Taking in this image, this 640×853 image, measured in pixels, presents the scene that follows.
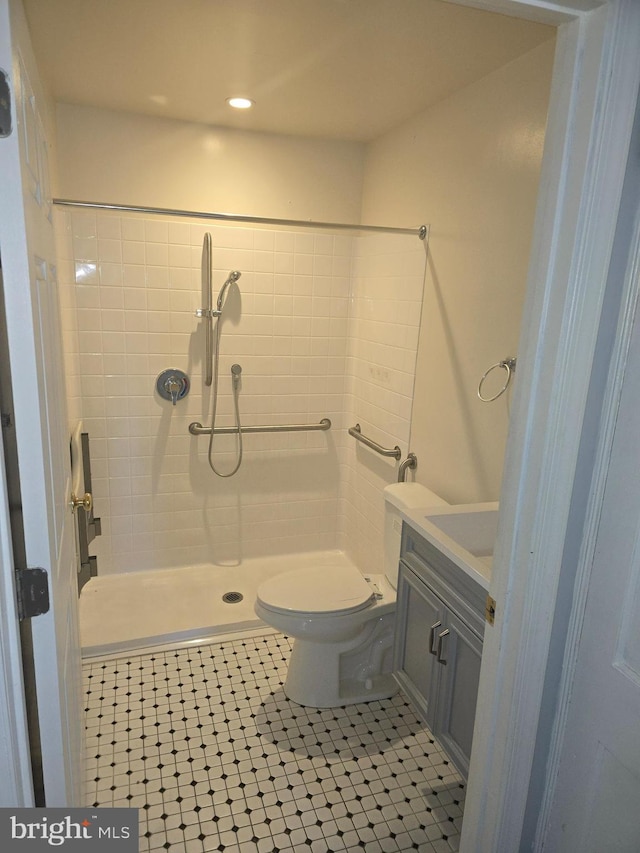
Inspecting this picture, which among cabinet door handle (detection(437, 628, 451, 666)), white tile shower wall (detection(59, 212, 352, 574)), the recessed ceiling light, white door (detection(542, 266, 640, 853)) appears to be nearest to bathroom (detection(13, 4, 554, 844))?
white tile shower wall (detection(59, 212, 352, 574))

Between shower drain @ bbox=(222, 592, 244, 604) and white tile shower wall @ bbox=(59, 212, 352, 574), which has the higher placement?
white tile shower wall @ bbox=(59, 212, 352, 574)

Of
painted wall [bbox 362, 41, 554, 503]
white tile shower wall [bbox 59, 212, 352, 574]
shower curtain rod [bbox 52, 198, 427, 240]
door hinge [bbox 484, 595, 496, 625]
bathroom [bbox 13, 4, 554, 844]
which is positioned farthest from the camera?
white tile shower wall [bbox 59, 212, 352, 574]

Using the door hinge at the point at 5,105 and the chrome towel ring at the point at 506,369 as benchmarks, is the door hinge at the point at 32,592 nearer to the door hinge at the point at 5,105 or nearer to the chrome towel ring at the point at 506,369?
the door hinge at the point at 5,105

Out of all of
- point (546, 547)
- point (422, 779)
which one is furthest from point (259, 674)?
point (546, 547)

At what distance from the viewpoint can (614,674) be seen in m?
1.00

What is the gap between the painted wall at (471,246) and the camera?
1771 mm

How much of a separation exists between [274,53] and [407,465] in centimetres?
166

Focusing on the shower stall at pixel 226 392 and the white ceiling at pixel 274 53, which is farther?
the shower stall at pixel 226 392

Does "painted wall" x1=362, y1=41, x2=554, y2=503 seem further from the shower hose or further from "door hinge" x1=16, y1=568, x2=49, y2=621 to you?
"door hinge" x1=16, y1=568, x2=49, y2=621

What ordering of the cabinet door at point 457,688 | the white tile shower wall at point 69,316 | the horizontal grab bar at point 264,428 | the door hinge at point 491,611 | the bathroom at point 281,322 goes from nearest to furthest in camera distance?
the door hinge at point 491,611 < the cabinet door at point 457,688 < the bathroom at point 281,322 < the white tile shower wall at point 69,316 < the horizontal grab bar at point 264,428

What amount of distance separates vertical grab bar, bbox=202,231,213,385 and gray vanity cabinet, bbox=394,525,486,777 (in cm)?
152

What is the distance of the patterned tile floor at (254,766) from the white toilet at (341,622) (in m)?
0.08

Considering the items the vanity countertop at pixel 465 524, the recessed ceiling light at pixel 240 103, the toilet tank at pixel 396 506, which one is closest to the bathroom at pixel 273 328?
the toilet tank at pixel 396 506

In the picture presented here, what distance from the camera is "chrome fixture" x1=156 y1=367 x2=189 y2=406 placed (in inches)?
111
